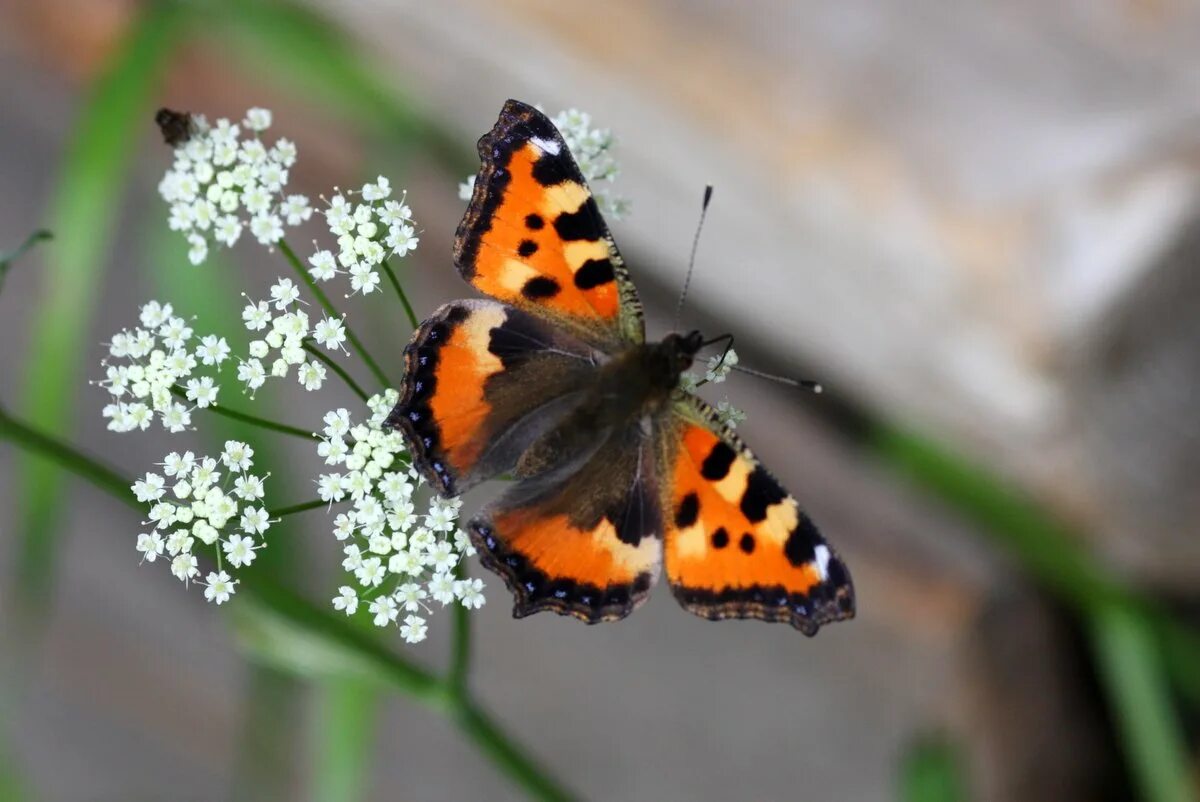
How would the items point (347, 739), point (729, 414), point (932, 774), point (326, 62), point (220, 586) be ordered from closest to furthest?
point (220, 586) → point (729, 414) → point (347, 739) → point (932, 774) → point (326, 62)

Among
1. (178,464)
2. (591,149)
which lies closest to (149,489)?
(178,464)

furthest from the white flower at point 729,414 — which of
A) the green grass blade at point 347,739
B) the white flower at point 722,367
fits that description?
the green grass blade at point 347,739

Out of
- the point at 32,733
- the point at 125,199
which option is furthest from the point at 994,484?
the point at 32,733

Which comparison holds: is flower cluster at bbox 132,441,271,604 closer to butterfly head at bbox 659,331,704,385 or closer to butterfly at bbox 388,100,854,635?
butterfly at bbox 388,100,854,635

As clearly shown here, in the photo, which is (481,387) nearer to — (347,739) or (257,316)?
(257,316)

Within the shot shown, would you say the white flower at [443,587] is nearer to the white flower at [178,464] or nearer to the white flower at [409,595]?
the white flower at [409,595]

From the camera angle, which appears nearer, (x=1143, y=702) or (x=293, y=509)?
(x=293, y=509)

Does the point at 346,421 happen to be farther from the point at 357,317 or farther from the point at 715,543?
the point at 357,317
